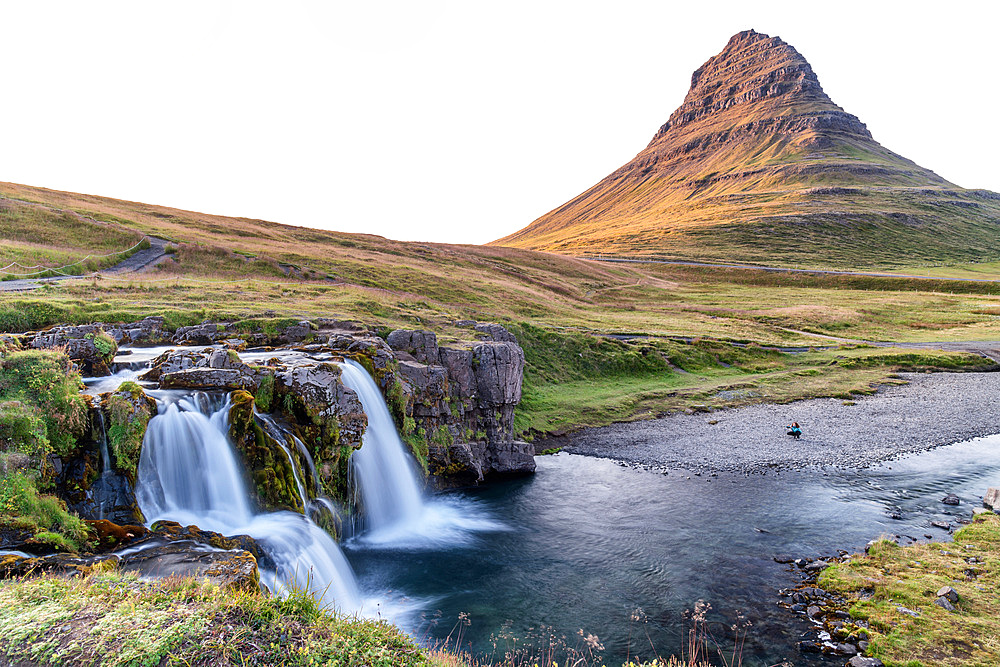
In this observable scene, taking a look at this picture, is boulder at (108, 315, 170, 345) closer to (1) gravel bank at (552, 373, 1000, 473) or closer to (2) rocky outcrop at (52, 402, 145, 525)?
(2) rocky outcrop at (52, 402, 145, 525)

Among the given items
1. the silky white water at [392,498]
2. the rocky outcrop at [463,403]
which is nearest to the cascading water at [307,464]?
the silky white water at [392,498]

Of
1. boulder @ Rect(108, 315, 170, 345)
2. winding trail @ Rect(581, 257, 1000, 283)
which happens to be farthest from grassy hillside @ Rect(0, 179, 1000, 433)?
winding trail @ Rect(581, 257, 1000, 283)

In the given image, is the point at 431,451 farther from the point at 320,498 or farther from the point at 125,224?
the point at 125,224

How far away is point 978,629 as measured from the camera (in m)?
14.0

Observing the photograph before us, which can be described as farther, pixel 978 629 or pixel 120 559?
pixel 978 629

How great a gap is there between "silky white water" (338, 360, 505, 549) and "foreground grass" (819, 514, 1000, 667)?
14247mm

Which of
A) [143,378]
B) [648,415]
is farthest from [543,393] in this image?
[143,378]

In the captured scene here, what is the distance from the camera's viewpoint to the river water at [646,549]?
15906 mm

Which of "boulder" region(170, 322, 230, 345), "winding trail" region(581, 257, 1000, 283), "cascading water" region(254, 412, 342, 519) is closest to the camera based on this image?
"cascading water" region(254, 412, 342, 519)

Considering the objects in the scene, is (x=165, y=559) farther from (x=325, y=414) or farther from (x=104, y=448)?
(x=325, y=414)

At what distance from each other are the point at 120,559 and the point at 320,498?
8938 millimetres

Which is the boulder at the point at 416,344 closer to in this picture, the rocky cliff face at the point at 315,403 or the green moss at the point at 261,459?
the rocky cliff face at the point at 315,403

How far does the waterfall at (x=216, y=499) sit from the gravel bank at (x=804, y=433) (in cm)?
2111

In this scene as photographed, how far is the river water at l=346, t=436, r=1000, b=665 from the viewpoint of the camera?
626 inches
